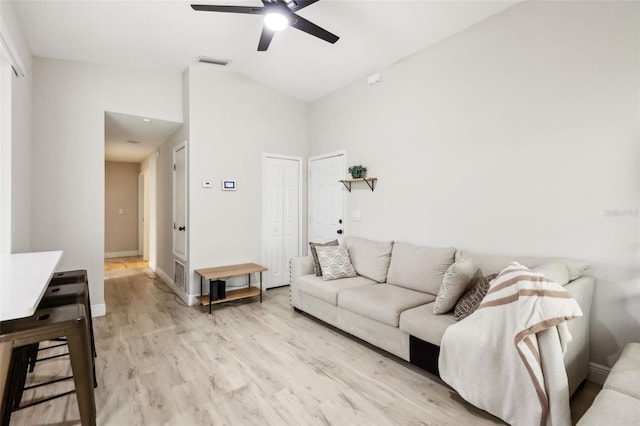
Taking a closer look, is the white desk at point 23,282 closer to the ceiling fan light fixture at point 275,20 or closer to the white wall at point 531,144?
the ceiling fan light fixture at point 275,20

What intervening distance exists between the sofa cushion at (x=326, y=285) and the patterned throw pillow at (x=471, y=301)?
1.15 metres

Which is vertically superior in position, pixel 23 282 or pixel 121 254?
pixel 23 282

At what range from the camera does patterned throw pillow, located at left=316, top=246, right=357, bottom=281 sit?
3.56 metres

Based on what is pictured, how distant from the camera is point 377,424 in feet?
6.18

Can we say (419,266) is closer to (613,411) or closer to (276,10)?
(613,411)

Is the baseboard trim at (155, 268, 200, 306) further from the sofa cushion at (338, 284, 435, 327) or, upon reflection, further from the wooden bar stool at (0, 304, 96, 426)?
the wooden bar stool at (0, 304, 96, 426)

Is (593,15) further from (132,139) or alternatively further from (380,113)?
(132,139)

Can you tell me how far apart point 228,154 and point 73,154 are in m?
1.75

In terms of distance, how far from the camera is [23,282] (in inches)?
58.5

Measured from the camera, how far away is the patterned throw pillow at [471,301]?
2.23m

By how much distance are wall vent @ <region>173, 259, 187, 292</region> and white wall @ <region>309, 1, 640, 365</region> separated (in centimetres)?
281

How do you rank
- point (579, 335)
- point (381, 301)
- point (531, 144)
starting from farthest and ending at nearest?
point (381, 301), point (531, 144), point (579, 335)

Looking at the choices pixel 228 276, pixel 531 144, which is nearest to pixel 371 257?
pixel 228 276

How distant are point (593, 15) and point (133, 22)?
3947mm
